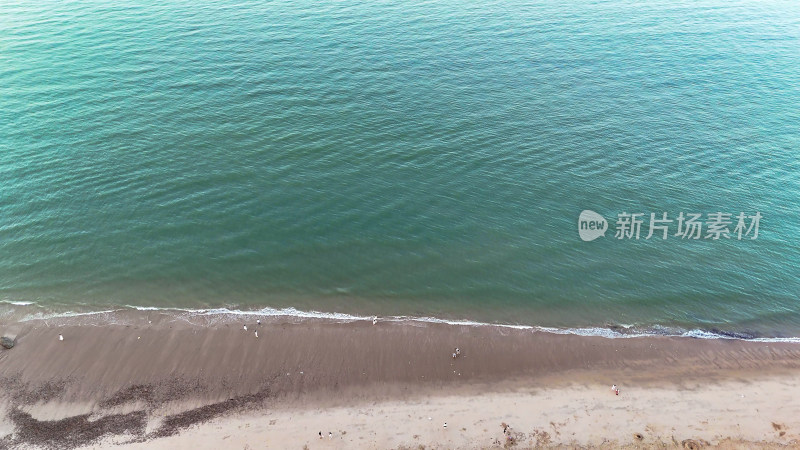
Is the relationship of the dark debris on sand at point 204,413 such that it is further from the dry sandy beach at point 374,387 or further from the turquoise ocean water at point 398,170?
the turquoise ocean water at point 398,170

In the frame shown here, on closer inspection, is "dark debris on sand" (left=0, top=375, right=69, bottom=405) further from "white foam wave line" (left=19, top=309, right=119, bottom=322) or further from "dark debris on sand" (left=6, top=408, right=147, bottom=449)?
"white foam wave line" (left=19, top=309, right=119, bottom=322)

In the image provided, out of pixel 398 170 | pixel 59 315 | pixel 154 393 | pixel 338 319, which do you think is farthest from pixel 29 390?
pixel 398 170

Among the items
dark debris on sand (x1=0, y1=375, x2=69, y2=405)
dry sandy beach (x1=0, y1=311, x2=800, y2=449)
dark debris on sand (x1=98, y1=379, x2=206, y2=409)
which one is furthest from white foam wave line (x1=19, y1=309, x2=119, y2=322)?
dark debris on sand (x1=98, y1=379, x2=206, y2=409)

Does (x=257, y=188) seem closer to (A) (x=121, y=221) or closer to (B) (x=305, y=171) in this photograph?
(B) (x=305, y=171)

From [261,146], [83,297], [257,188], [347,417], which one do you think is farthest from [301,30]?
[347,417]

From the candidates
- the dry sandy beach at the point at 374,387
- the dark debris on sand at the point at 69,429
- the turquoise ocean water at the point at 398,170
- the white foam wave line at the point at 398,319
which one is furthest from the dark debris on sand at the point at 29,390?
the turquoise ocean water at the point at 398,170

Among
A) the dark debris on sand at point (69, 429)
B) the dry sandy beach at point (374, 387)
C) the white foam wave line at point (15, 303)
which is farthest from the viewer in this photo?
the white foam wave line at point (15, 303)
